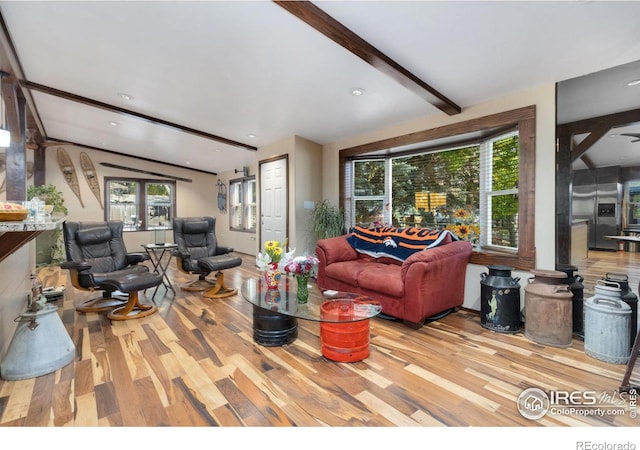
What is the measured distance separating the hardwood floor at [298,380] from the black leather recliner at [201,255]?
3.45 ft

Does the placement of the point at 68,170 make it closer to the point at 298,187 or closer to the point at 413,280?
the point at 298,187

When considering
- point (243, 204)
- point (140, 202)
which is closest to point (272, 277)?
point (243, 204)

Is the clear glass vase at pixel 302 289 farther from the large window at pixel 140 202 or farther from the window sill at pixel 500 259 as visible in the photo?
the large window at pixel 140 202

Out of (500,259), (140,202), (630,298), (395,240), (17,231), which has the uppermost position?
(140,202)

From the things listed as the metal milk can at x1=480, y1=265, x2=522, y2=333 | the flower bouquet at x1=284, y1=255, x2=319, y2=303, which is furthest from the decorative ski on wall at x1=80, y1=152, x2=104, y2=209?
the metal milk can at x1=480, y1=265, x2=522, y2=333

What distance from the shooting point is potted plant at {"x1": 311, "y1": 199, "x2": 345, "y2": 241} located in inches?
183

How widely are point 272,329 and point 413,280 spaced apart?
4.31 ft

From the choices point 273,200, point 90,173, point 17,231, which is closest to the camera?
point 17,231

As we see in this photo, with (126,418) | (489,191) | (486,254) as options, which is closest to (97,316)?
(126,418)

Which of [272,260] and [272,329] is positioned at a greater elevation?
[272,260]

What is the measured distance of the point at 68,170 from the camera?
6746 millimetres

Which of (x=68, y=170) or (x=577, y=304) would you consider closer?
(x=577, y=304)

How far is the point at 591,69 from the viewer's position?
2.44 meters

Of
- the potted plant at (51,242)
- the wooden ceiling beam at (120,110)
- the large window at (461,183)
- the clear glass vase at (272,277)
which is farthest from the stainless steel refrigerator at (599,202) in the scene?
the potted plant at (51,242)
